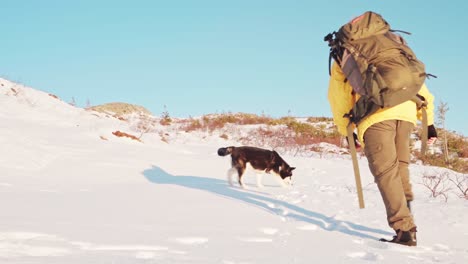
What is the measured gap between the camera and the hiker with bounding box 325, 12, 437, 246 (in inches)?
121

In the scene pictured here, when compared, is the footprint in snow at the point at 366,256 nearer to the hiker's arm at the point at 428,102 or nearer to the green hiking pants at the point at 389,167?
the green hiking pants at the point at 389,167

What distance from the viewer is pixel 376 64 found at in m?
3.00

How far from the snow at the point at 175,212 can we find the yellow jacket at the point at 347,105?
38.6 inches

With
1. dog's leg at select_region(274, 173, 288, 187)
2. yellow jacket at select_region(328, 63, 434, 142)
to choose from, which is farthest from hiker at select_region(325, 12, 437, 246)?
dog's leg at select_region(274, 173, 288, 187)

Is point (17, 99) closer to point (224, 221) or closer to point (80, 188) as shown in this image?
point (80, 188)

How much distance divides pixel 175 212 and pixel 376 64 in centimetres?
239

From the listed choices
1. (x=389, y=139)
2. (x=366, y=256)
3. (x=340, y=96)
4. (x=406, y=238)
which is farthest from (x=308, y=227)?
(x=340, y=96)

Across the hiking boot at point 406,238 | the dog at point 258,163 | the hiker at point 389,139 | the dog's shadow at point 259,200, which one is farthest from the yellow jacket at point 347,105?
the dog at point 258,163

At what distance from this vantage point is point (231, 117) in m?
19.9

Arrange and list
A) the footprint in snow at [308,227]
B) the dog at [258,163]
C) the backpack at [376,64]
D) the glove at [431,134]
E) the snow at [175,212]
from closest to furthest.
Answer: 1. the snow at [175,212]
2. the backpack at [376,64]
3. the glove at [431,134]
4. the footprint in snow at [308,227]
5. the dog at [258,163]

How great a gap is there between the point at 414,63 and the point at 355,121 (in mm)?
640

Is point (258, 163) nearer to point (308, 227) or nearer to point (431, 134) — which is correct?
point (308, 227)

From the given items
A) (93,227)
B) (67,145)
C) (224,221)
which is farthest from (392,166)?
(67,145)

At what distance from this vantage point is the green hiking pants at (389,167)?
3.09 m
